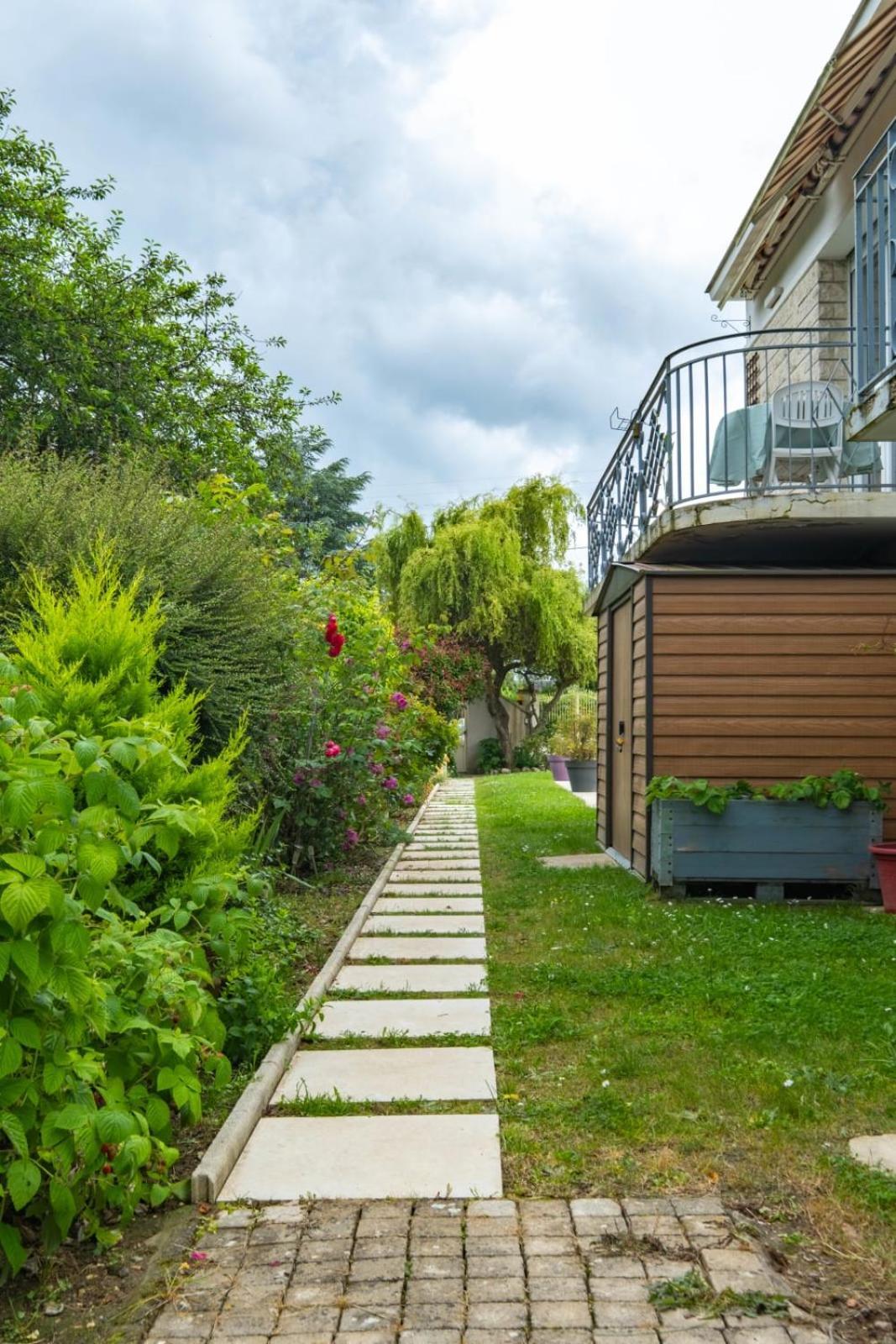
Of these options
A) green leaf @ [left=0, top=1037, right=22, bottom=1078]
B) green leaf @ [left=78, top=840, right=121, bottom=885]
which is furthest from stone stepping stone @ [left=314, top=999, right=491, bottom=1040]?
green leaf @ [left=0, top=1037, right=22, bottom=1078]

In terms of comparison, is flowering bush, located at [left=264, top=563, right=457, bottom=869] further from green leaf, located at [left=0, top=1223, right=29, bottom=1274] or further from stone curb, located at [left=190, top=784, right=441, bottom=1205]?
green leaf, located at [left=0, top=1223, right=29, bottom=1274]

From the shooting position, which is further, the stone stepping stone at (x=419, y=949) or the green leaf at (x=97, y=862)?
the stone stepping stone at (x=419, y=949)

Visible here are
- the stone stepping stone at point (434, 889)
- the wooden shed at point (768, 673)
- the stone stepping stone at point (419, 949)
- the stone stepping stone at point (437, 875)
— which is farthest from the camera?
the stone stepping stone at point (437, 875)

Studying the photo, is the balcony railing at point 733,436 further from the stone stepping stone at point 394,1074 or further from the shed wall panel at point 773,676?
the stone stepping stone at point 394,1074

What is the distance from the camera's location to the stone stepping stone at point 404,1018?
4.50 m

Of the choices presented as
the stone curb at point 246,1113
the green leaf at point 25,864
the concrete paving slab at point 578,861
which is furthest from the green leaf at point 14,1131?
the concrete paving slab at point 578,861

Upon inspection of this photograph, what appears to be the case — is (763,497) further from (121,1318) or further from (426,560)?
(426,560)

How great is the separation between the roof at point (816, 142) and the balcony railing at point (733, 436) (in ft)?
5.20

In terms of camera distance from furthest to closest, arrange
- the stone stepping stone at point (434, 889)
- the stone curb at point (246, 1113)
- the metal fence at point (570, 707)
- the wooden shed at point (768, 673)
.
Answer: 1. the metal fence at point (570, 707)
2. the stone stepping stone at point (434, 889)
3. the wooden shed at point (768, 673)
4. the stone curb at point (246, 1113)

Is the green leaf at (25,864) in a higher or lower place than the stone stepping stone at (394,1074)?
higher

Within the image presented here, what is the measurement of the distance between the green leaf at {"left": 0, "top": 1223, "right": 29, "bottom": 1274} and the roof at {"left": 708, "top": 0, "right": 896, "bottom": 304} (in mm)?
7300

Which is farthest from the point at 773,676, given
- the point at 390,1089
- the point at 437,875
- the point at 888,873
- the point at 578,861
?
the point at 390,1089

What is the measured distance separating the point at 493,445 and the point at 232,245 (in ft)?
63.9

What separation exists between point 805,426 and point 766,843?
3.05 m
